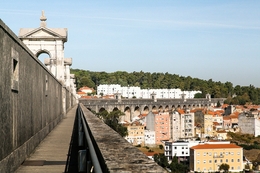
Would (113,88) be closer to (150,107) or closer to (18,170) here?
(150,107)

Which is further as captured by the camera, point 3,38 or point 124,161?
point 3,38

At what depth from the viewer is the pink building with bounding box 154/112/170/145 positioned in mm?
108375

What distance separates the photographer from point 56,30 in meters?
21.4

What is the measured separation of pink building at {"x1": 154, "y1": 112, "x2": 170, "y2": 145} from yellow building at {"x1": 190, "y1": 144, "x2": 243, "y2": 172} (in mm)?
22612

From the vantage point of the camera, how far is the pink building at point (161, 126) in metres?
108

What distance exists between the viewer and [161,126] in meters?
110

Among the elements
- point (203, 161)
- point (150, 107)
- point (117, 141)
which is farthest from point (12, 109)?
point (150, 107)

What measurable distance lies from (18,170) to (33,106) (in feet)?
7.80

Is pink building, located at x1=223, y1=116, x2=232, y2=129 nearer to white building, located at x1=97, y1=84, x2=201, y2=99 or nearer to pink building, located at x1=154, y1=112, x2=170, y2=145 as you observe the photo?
pink building, located at x1=154, y1=112, x2=170, y2=145

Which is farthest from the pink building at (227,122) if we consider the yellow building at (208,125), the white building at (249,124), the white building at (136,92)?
the white building at (136,92)

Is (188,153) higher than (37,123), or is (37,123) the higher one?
(37,123)

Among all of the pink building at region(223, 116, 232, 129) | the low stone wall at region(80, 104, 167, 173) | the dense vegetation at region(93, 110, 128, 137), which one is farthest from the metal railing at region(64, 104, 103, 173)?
the pink building at region(223, 116, 232, 129)

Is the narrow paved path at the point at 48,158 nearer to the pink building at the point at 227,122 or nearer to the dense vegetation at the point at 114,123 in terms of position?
the dense vegetation at the point at 114,123

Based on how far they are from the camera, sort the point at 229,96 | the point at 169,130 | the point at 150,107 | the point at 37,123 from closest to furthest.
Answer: the point at 37,123
the point at 169,130
the point at 150,107
the point at 229,96
